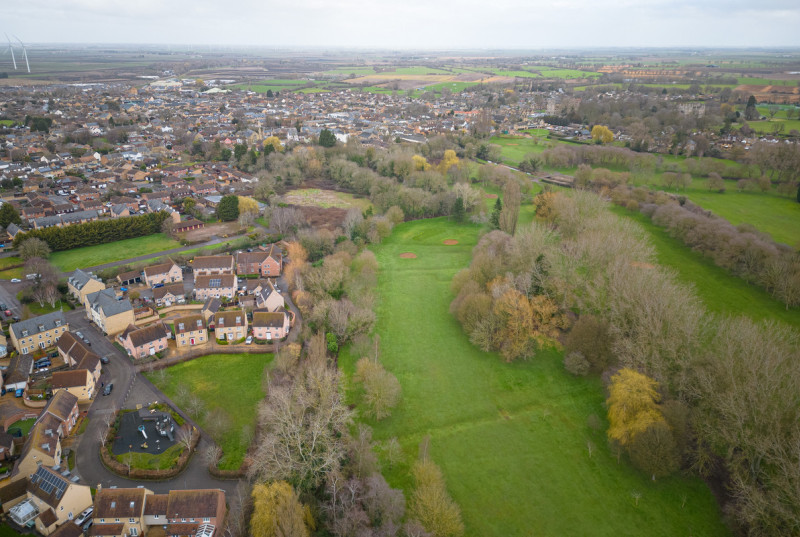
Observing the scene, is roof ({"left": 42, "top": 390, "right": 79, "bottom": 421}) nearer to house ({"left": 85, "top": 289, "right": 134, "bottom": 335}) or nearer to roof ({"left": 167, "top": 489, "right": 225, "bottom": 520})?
house ({"left": 85, "top": 289, "right": 134, "bottom": 335})

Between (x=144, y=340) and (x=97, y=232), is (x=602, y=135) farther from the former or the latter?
(x=144, y=340)

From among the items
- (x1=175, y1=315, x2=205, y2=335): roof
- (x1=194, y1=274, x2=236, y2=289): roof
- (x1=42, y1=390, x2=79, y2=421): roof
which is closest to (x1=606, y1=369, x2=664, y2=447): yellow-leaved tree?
(x1=175, y1=315, x2=205, y2=335): roof

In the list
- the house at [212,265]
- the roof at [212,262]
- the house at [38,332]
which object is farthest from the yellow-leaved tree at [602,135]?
the house at [38,332]

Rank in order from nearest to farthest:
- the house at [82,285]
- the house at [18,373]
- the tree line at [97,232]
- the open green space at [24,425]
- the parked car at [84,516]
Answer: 1. the parked car at [84,516]
2. the open green space at [24,425]
3. the house at [18,373]
4. the house at [82,285]
5. the tree line at [97,232]

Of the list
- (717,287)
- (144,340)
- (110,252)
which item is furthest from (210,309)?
(717,287)

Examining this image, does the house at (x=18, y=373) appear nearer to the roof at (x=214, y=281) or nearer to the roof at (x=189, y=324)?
the roof at (x=189, y=324)

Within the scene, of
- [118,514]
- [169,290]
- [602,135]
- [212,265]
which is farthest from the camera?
[602,135]
